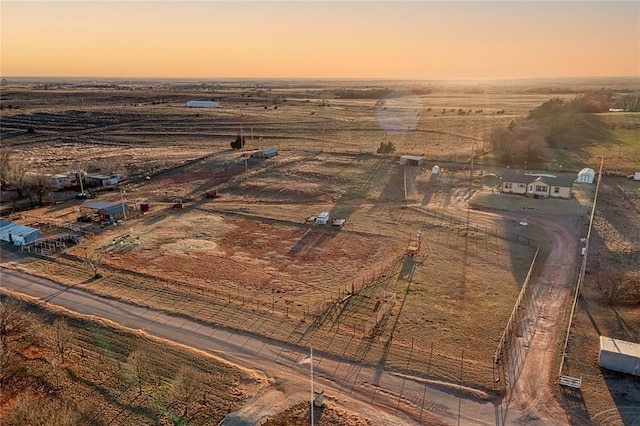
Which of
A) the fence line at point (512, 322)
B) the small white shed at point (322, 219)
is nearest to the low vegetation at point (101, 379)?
the fence line at point (512, 322)

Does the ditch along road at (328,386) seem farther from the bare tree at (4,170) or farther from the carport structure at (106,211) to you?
the bare tree at (4,170)

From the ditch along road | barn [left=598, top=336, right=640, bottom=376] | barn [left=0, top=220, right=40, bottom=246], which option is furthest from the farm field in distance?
barn [left=0, top=220, right=40, bottom=246]

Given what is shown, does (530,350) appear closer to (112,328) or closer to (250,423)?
(250,423)

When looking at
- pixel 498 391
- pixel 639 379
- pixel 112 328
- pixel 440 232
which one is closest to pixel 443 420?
pixel 498 391

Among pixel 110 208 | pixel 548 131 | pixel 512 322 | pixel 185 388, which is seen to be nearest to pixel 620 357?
pixel 512 322

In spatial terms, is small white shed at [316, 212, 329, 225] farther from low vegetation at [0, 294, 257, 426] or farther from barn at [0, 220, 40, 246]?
barn at [0, 220, 40, 246]
